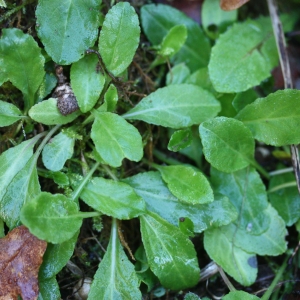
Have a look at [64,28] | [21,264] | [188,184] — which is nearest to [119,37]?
[64,28]

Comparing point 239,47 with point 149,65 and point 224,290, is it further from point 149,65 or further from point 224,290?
point 224,290

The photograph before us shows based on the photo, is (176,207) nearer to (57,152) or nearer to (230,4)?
(57,152)

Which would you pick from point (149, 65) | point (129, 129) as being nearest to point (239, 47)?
point (149, 65)

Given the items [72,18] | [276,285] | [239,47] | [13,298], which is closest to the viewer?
[13,298]

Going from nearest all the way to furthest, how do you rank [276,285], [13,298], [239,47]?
[13,298], [276,285], [239,47]

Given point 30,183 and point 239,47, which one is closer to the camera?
point 30,183

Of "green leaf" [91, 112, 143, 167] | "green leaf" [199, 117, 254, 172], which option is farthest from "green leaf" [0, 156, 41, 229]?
"green leaf" [199, 117, 254, 172]

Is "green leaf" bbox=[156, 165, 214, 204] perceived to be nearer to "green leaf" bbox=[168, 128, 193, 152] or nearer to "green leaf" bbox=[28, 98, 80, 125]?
"green leaf" bbox=[168, 128, 193, 152]

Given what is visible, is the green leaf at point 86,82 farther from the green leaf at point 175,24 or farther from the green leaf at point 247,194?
the green leaf at point 247,194
